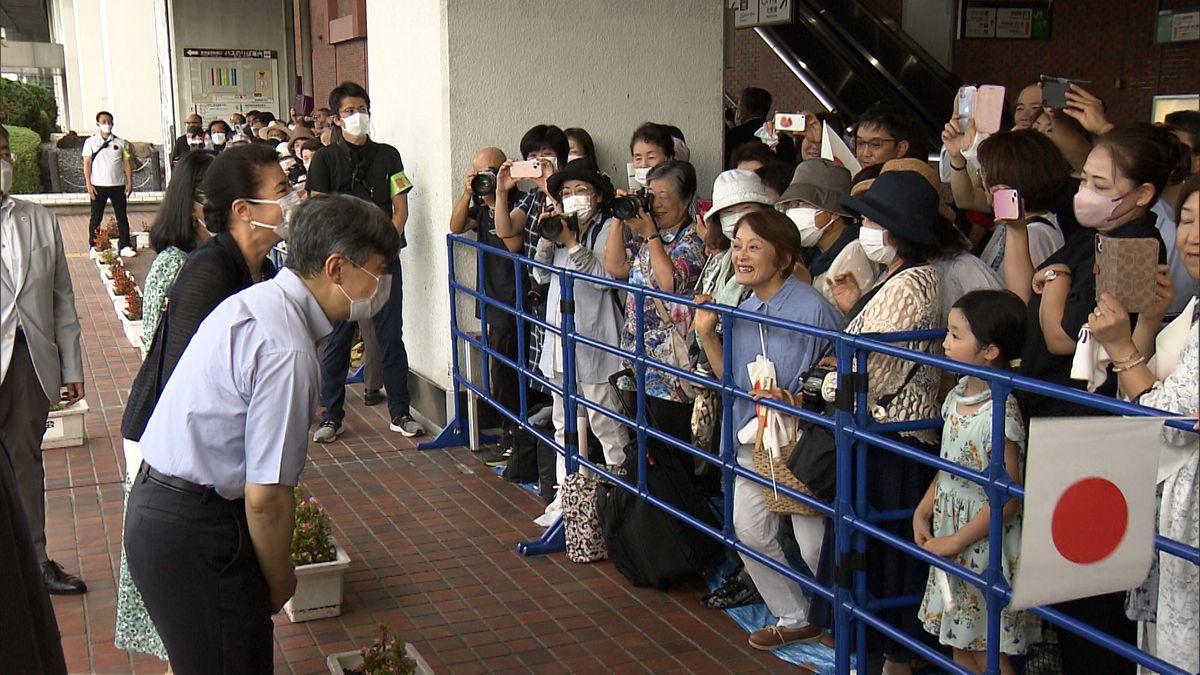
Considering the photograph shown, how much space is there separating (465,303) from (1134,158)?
4363 millimetres

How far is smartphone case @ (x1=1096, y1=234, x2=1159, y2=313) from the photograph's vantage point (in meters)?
2.97

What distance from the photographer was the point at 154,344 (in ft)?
12.0

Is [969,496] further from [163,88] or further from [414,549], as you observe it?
[163,88]

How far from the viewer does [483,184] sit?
21.1 ft

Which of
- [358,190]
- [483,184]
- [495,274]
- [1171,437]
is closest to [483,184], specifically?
[483,184]

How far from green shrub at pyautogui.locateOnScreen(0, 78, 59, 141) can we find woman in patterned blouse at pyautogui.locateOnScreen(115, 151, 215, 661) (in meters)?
24.5

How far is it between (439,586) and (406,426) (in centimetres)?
244

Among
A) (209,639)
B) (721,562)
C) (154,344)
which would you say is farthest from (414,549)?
(209,639)

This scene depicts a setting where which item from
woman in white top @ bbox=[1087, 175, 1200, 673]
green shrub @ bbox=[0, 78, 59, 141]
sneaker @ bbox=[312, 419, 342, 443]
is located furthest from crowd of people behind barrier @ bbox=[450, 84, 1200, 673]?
green shrub @ bbox=[0, 78, 59, 141]

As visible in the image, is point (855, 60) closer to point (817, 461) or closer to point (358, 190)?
point (358, 190)

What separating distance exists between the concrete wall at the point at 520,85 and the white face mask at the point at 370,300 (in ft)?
13.2

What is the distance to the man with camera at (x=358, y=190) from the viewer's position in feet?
24.3

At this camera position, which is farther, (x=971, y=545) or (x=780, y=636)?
(x=780, y=636)

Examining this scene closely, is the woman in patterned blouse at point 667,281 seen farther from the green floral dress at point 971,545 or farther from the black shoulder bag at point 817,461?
the green floral dress at point 971,545
